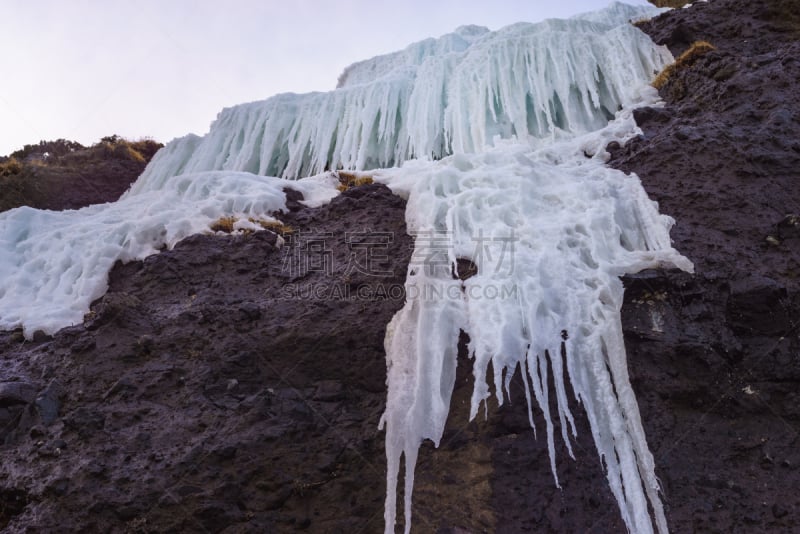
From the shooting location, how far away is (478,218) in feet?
18.5

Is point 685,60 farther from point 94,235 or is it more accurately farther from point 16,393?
point 16,393

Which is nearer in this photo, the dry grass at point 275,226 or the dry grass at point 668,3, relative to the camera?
the dry grass at point 275,226

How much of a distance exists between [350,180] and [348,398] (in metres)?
4.21

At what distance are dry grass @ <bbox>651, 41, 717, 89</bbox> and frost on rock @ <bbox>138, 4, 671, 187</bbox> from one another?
0.49m

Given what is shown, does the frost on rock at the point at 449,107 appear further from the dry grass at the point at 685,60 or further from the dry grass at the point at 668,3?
the dry grass at the point at 668,3

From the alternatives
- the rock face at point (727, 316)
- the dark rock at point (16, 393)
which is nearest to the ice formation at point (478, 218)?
the rock face at point (727, 316)

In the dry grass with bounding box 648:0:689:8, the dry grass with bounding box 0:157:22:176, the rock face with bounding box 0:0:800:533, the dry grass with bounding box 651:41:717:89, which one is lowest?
the rock face with bounding box 0:0:800:533

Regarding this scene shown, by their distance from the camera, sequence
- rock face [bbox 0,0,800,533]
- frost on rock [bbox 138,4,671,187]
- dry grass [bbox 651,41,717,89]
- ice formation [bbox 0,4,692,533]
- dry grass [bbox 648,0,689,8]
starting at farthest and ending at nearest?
dry grass [bbox 648,0,689,8] < frost on rock [bbox 138,4,671,187] < dry grass [bbox 651,41,717,89] < ice formation [bbox 0,4,692,533] < rock face [bbox 0,0,800,533]

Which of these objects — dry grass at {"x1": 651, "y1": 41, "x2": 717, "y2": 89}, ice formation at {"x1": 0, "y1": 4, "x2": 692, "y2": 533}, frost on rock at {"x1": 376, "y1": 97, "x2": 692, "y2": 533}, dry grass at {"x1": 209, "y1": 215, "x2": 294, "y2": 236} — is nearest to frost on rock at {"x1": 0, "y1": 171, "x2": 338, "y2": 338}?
ice formation at {"x1": 0, "y1": 4, "x2": 692, "y2": 533}

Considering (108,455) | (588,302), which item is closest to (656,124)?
(588,302)

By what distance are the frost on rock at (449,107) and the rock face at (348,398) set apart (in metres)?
3.90

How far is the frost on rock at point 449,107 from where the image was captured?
9.36m

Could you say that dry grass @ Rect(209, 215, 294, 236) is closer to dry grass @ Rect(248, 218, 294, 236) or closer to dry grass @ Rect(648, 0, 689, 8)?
dry grass @ Rect(248, 218, 294, 236)

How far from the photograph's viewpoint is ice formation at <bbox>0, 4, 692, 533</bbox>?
13.7ft
